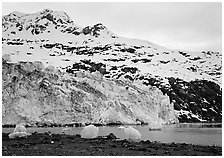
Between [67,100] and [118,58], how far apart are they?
227 feet

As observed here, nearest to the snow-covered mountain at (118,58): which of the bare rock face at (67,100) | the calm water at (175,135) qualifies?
the bare rock face at (67,100)

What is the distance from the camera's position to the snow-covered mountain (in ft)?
237

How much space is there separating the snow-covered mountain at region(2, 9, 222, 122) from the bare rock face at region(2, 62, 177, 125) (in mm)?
6367

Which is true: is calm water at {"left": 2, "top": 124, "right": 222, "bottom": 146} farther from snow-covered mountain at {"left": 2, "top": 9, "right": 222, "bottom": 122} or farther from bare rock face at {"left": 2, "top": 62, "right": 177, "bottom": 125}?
snow-covered mountain at {"left": 2, "top": 9, "right": 222, "bottom": 122}

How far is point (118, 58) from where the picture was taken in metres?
106

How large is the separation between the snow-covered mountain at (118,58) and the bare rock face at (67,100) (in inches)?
251

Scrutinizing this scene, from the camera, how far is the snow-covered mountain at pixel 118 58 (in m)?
72.4

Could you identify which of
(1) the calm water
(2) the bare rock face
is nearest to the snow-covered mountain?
(2) the bare rock face

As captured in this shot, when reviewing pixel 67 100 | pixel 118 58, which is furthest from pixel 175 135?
pixel 118 58

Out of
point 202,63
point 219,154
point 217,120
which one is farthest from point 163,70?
point 219,154

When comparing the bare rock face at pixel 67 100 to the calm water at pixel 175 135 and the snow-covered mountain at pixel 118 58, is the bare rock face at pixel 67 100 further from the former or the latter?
the snow-covered mountain at pixel 118 58

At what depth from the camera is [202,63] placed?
10350 centimetres

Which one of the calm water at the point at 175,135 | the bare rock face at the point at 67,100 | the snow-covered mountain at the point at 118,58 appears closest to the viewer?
the calm water at the point at 175,135

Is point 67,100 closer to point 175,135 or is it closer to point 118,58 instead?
point 175,135
